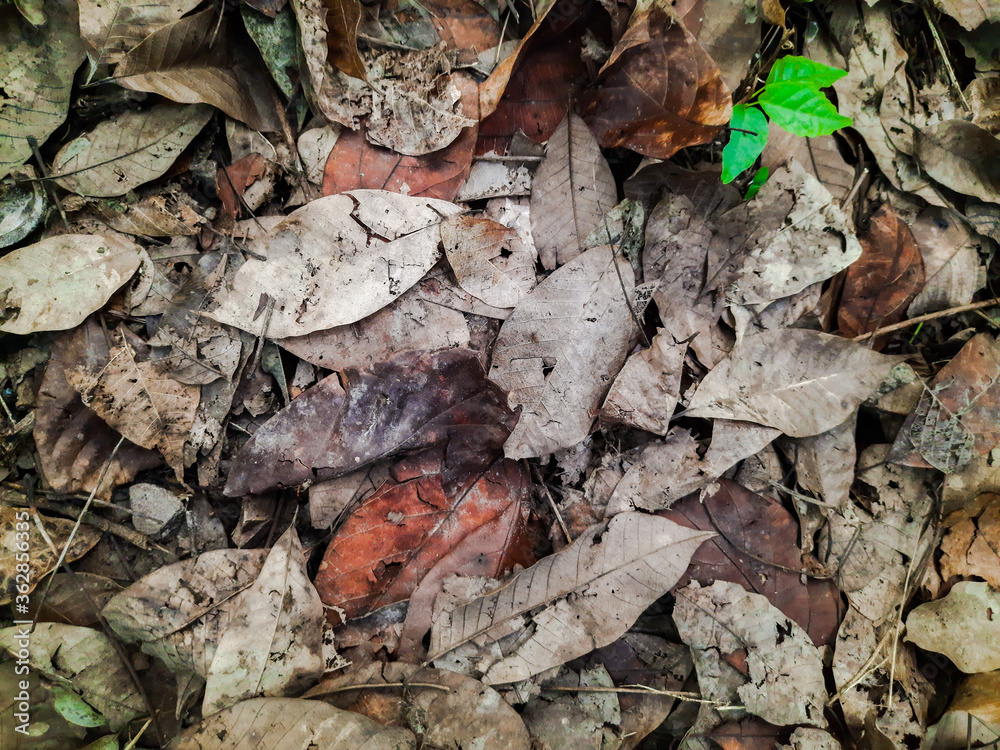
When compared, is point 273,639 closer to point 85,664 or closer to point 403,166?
point 85,664

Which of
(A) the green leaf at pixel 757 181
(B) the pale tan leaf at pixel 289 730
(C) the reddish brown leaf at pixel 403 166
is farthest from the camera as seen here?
(A) the green leaf at pixel 757 181

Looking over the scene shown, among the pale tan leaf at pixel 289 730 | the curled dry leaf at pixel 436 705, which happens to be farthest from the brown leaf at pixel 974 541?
the pale tan leaf at pixel 289 730

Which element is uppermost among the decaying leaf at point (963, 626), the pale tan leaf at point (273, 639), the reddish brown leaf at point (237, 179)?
the reddish brown leaf at point (237, 179)

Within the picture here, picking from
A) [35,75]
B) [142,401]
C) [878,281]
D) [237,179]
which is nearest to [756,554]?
[878,281]

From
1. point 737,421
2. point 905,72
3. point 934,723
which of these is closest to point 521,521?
point 737,421

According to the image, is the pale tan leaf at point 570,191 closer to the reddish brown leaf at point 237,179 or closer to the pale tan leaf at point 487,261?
the pale tan leaf at point 487,261

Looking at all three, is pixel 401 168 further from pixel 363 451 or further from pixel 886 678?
pixel 886 678

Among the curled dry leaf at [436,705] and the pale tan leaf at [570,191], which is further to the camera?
the pale tan leaf at [570,191]

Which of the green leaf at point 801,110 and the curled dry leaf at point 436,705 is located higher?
the green leaf at point 801,110
